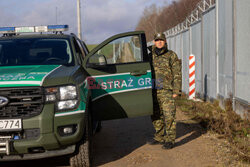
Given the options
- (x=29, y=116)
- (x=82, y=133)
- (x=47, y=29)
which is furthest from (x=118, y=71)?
(x=47, y=29)

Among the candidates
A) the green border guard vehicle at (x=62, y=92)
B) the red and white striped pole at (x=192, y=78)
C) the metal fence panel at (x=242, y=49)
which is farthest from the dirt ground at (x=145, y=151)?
the red and white striped pole at (x=192, y=78)

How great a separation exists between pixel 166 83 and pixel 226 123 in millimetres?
1723

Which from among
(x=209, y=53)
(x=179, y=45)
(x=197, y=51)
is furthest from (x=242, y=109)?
(x=179, y=45)

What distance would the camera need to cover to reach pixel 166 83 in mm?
6188

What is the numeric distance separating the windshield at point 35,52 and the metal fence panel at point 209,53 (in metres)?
5.89

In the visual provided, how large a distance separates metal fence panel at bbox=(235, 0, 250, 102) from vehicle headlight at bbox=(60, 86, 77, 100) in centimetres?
431

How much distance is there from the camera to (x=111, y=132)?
7863mm

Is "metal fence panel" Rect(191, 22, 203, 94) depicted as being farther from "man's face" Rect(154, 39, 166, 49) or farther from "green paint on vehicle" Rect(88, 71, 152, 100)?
"green paint on vehicle" Rect(88, 71, 152, 100)

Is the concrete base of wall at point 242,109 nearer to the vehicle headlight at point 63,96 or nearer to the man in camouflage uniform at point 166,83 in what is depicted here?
the man in camouflage uniform at point 166,83

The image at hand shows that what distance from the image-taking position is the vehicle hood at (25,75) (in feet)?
14.7

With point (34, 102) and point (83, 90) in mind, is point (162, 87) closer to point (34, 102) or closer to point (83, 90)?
point (83, 90)

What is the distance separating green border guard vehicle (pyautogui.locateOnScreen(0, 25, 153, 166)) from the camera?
4.46m

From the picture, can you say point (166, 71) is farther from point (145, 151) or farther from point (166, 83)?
point (145, 151)

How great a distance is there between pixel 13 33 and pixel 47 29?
2.13 feet
